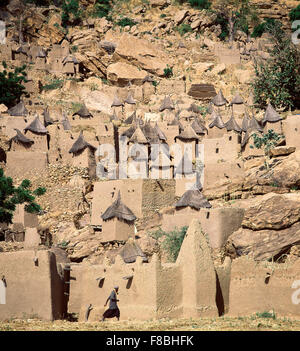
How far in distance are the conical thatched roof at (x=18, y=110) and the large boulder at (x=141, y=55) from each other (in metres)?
15.0

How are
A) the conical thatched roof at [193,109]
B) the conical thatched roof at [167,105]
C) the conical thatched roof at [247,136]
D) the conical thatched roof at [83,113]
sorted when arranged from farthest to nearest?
1. the conical thatched roof at [167,105]
2. the conical thatched roof at [193,109]
3. the conical thatched roof at [83,113]
4. the conical thatched roof at [247,136]

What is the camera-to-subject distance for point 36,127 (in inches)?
1834

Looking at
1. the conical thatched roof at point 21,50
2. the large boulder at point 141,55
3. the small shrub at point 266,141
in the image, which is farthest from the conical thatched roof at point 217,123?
the conical thatched roof at point 21,50

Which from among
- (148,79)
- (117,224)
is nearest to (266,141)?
(117,224)

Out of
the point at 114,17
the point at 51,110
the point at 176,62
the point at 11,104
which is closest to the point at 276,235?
the point at 51,110

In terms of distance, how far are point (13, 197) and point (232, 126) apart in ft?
49.0

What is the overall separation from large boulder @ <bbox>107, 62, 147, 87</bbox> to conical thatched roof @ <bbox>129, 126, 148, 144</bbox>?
19.1 metres

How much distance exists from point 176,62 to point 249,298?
43.3 metres

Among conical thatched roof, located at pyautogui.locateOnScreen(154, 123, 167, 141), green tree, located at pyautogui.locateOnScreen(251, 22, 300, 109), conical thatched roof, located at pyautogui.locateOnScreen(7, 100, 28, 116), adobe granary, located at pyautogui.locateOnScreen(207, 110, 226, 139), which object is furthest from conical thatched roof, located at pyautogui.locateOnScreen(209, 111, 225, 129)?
conical thatched roof, located at pyautogui.locateOnScreen(7, 100, 28, 116)

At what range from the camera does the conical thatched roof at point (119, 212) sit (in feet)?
117

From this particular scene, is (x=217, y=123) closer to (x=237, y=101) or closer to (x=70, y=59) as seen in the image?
(x=237, y=101)

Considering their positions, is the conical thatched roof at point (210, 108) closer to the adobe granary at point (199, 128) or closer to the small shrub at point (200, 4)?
the adobe granary at point (199, 128)

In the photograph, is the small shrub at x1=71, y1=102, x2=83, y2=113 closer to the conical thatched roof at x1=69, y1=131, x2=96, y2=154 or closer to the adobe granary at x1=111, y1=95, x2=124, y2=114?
the adobe granary at x1=111, y1=95, x2=124, y2=114
